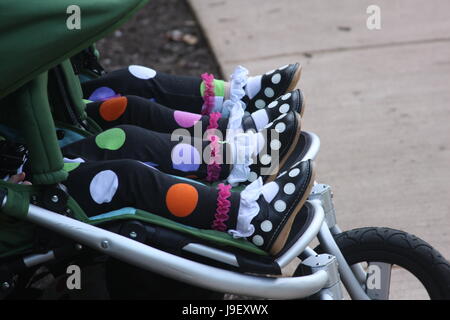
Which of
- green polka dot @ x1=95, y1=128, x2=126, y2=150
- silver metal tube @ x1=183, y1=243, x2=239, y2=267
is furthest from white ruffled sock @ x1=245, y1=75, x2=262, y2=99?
silver metal tube @ x1=183, y1=243, x2=239, y2=267

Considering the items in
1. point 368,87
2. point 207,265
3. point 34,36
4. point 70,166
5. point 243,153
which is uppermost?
point 34,36

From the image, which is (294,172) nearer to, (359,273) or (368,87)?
(359,273)

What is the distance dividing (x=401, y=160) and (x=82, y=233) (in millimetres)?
1824

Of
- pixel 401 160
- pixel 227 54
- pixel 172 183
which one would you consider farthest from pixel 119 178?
pixel 227 54

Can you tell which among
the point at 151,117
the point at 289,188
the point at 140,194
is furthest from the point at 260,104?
the point at 140,194

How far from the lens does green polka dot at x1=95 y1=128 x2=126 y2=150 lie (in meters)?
2.27

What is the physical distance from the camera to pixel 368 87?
12.8 feet

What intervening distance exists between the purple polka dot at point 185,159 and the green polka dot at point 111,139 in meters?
0.16

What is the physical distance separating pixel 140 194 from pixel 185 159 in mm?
267
